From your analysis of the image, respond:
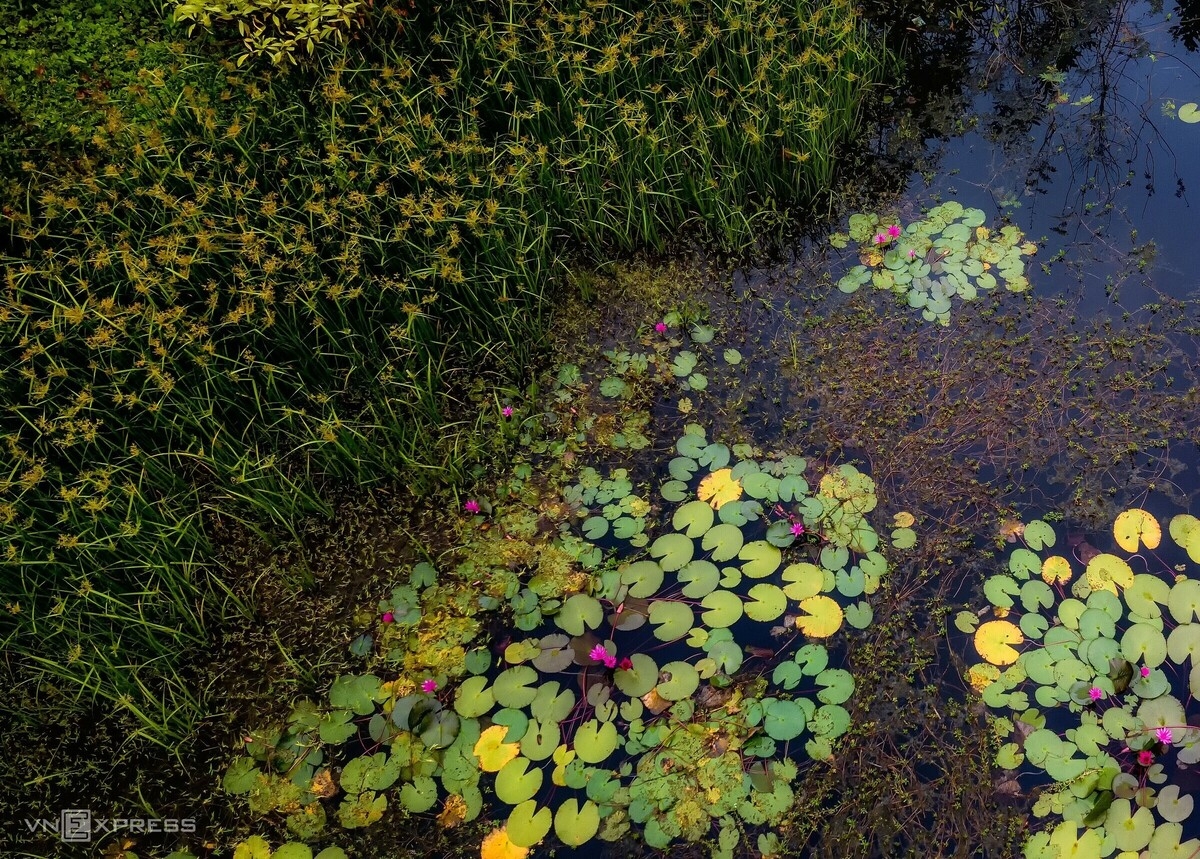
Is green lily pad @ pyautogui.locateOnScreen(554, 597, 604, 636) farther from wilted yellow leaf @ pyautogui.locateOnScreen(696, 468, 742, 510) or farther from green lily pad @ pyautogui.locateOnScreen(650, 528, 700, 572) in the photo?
wilted yellow leaf @ pyautogui.locateOnScreen(696, 468, 742, 510)

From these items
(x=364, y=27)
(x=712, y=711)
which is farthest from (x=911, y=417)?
(x=364, y=27)

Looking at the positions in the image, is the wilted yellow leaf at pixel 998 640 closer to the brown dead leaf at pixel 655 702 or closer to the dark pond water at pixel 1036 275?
the dark pond water at pixel 1036 275

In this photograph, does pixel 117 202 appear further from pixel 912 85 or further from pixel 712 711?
pixel 912 85

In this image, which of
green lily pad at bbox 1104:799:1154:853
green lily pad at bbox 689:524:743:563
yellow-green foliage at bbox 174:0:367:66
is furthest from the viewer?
yellow-green foliage at bbox 174:0:367:66

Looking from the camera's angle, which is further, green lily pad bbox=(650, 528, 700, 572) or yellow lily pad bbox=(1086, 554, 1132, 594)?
green lily pad bbox=(650, 528, 700, 572)

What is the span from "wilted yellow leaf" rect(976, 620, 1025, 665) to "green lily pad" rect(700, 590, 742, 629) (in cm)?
83

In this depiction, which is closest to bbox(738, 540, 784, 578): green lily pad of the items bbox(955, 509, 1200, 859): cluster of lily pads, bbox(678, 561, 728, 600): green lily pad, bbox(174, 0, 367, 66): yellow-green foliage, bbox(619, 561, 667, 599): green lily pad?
bbox(678, 561, 728, 600): green lily pad

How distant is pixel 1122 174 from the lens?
157 inches

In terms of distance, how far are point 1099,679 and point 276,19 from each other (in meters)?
4.20

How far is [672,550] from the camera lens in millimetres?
2998

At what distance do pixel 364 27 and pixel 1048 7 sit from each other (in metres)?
4.10

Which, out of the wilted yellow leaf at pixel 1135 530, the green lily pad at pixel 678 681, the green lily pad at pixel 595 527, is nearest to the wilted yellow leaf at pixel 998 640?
the wilted yellow leaf at pixel 1135 530

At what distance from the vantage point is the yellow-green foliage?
343 cm

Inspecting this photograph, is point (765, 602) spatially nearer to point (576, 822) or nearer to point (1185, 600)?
point (576, 822)
